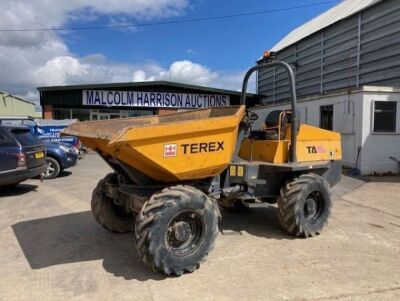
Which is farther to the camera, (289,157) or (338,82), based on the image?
(338,82)

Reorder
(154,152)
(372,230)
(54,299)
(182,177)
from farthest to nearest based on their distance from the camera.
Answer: (372,230), (182,177), (154,152), (54,299)

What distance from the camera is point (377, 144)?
1332 centimetres

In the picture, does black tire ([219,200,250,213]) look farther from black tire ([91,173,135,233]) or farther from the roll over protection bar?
black tire ([91,173,135,233])

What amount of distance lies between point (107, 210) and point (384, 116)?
10184 millimetres

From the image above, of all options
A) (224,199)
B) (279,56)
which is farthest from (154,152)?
(279,56)

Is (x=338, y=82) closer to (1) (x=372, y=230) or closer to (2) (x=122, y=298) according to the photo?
(1) (x=372, y=230)

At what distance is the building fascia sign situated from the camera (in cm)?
2450

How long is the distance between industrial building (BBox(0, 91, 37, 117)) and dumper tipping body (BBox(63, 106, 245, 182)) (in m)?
45.0

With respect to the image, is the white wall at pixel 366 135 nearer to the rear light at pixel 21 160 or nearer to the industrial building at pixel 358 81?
the industrial building at pixel 358 81

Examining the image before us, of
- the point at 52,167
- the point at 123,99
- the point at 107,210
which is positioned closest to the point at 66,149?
the point at 52,167

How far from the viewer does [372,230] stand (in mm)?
6730

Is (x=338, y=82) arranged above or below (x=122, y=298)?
above

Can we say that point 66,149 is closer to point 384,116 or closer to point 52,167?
point 52,167

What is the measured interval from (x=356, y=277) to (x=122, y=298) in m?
2.50
